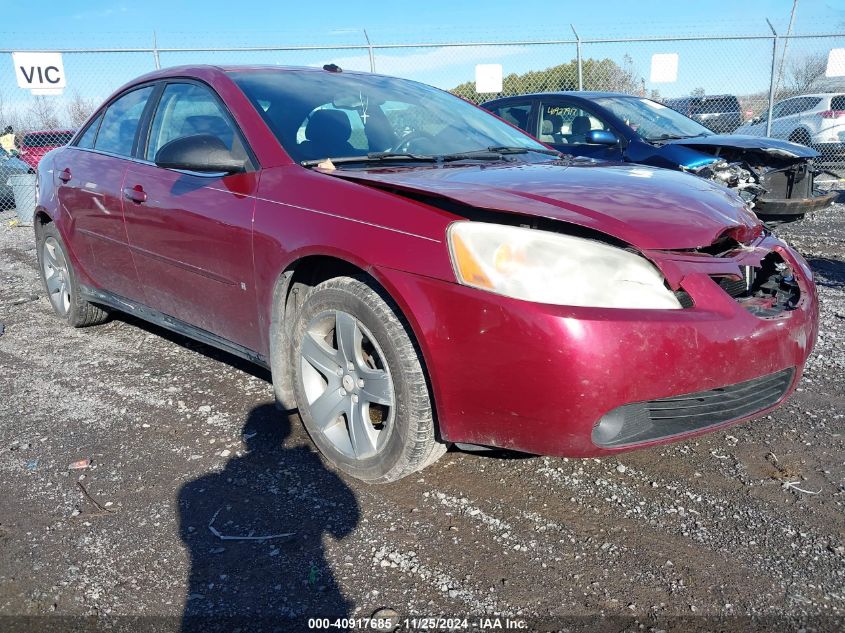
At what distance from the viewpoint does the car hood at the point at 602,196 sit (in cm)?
227

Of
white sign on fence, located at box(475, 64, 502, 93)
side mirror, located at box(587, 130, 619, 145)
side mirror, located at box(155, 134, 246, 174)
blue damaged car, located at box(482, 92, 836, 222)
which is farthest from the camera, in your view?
white sign on fence, located at box(475, 64, 502, 93)

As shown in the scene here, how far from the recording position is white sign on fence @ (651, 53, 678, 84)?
1198 cm

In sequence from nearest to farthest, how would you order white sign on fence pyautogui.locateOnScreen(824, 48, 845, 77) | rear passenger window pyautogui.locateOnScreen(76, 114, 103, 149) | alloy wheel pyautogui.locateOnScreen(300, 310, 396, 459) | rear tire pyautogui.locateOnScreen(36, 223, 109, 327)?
1. alloy wheel pyautogui.locateOnScreen(300, 310, 396, 459)
2. rear passenger window pyautogui.locateOnScreen(76, 114, 103, 149)
3. rear tire pyautogui.locateOnScreen(36, 223, 109, 327)
4. white sign on fence pyautogui.locateOnScreen(824, 48, 845, 77)

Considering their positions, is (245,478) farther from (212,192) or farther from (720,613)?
(720,613)

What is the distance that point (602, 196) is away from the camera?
8.07 ft

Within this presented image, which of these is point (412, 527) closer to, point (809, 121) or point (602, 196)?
point (602, 196)

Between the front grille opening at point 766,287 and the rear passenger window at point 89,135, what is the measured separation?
3726 mm

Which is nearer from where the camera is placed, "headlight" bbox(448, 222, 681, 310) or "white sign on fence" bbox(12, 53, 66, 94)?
"headlight" bbox(448, 222, 681, 310)

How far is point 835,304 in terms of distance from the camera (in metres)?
4.89

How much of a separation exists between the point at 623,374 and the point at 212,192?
194 centimetres

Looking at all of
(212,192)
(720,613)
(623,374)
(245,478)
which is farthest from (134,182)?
(720,613)

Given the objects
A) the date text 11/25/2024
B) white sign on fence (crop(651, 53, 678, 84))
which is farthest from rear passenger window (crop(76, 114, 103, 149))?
white sign on fence (crop(651, 53, 678, 84))

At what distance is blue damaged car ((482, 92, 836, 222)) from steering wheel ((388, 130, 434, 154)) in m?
3.53

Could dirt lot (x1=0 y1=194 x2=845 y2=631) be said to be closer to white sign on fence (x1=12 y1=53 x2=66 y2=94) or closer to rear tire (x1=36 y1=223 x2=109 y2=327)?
rear tire (x1=36 y1=223 x2=109 y2=327)
